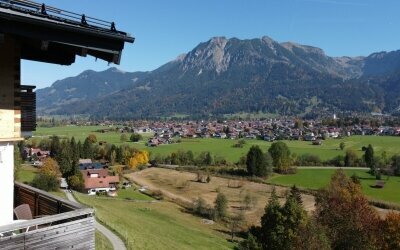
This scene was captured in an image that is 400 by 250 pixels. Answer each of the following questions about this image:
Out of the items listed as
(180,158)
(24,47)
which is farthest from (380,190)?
(24,47)

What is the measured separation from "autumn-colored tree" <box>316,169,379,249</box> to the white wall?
139 ft

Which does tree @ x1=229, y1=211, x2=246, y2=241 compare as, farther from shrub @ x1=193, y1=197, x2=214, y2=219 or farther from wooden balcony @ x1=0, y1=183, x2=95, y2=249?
wooden balcony @ x1=0, y1=183, x2=95, y2=249

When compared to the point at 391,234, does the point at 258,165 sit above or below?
above

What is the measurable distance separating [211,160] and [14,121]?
405 feet

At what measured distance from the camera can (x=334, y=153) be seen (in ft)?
471

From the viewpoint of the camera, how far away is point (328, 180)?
99.3 m

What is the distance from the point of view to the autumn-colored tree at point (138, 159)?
415 ft

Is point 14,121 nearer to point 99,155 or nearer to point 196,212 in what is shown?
point 196,212

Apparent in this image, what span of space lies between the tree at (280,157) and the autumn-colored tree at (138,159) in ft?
126

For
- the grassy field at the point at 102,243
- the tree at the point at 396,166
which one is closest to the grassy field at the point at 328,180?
the tree at the point at 396,166

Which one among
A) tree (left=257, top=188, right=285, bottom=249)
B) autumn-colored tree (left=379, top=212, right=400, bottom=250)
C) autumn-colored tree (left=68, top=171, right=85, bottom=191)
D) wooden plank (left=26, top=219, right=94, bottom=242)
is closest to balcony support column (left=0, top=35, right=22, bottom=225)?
wooden plank (left=26, top=219, right=94, bottom=242)

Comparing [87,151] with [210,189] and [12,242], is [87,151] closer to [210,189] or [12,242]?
[210,189]

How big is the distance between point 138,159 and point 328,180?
187ft

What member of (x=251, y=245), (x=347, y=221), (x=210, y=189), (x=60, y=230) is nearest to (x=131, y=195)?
(x=210, y=189)
